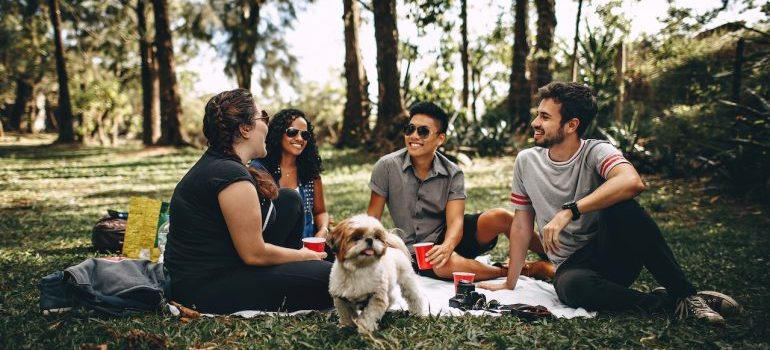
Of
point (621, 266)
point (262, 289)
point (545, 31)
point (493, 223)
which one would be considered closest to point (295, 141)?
point (262, 289)

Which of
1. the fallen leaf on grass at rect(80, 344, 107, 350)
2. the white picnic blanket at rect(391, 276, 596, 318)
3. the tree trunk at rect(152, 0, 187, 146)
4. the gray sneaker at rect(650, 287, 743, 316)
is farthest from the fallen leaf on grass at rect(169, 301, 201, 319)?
the tree trunk at rect(152, 0, 187, 146)

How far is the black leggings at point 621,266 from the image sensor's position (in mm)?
3539

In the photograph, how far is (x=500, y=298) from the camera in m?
4.23

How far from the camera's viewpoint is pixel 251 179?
326 centimetres

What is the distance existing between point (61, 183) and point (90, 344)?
1162cm

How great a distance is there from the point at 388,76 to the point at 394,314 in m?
12.5

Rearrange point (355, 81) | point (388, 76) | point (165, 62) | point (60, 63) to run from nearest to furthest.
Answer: point (388, 76), point (355, 81), point (165, 62), point (60, 63)

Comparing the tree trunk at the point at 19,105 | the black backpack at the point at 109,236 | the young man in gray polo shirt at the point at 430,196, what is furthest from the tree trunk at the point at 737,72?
the tree trunk at the point at 19,105

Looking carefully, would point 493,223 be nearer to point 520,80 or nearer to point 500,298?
point 500,298

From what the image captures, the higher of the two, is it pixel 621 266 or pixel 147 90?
pixel 147 90

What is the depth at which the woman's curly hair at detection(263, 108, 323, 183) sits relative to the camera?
16.4ft

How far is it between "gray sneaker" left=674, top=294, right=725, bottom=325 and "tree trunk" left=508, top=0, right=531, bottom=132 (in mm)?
14602

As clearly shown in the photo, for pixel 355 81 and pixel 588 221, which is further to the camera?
pixel 355 81

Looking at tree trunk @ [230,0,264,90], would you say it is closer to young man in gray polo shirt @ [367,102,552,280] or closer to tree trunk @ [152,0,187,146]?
tree trunk @ [152,0,187,146]
